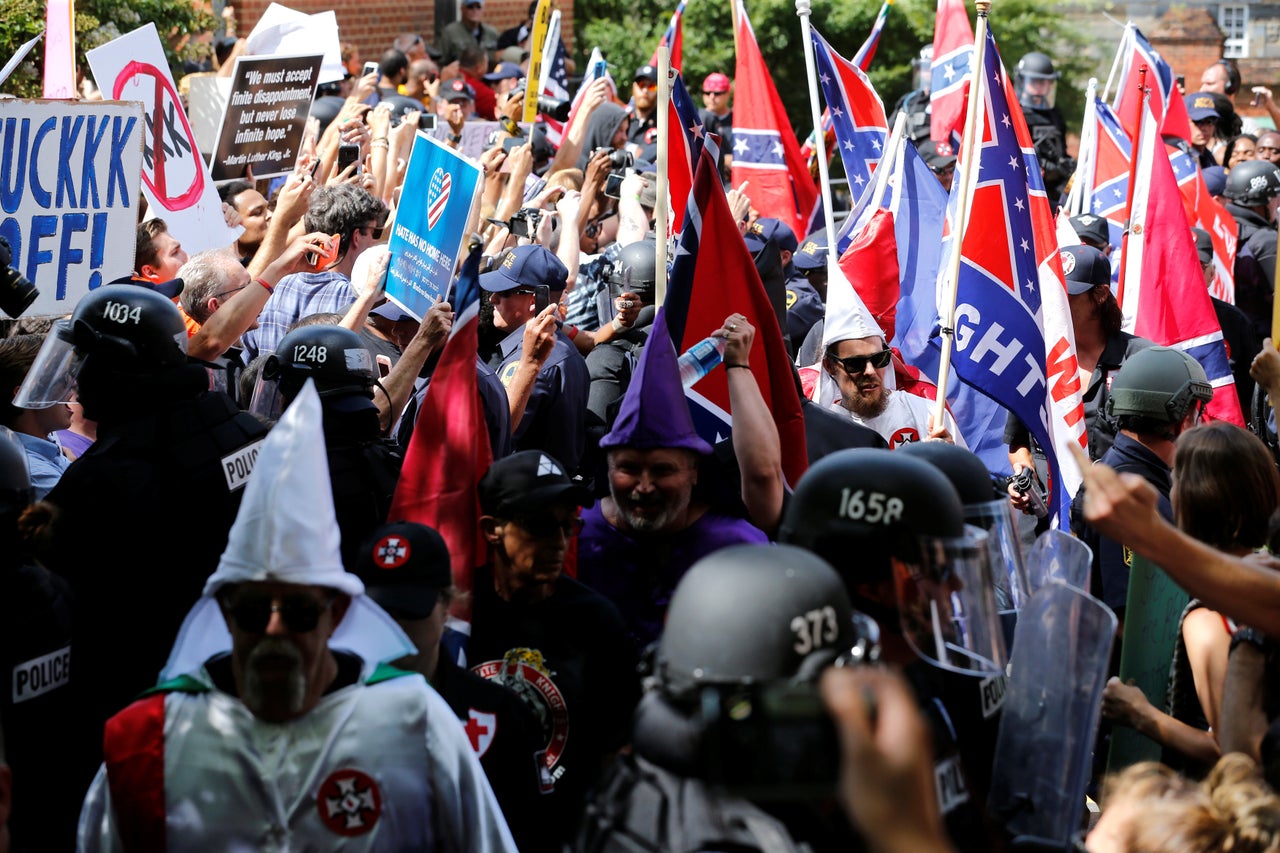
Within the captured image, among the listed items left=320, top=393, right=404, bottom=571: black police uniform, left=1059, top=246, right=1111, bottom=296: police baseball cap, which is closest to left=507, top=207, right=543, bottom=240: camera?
left=1059, top=246, right=1111, bottom=296: police baseball cap

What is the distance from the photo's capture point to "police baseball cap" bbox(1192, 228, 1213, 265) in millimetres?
10328

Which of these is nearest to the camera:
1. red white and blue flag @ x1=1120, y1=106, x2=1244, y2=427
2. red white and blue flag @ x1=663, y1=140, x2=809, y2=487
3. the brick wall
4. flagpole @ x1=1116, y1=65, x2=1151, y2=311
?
red white and blue flag @ x1=663, y1=140, x2=809, y2=487

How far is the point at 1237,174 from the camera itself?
12156 millimetres

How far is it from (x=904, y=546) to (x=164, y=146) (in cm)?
561

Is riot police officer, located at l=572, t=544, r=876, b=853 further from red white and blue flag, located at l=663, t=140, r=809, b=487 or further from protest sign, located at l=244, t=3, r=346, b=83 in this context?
protest sign, located at l=244, t=3, r=346, b=83

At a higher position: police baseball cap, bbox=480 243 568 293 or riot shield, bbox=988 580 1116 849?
riot shield, bbox=988 580 1116 849

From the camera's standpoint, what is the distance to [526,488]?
4.13 metres

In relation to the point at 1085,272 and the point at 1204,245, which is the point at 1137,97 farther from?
the point at 1085,272

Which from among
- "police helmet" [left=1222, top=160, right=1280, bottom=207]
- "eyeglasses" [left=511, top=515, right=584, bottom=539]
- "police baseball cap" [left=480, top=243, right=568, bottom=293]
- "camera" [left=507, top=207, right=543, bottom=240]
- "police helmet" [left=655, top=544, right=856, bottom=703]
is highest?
"police helmet" [left=655, top=544, right=856, bottom=703]

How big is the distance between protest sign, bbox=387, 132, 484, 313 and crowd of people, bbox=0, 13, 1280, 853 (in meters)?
0.18

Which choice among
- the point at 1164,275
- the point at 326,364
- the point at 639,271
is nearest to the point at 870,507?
the point at 326,364

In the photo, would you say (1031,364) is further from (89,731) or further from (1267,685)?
(89,731)

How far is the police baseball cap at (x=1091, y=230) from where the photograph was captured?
9594mm

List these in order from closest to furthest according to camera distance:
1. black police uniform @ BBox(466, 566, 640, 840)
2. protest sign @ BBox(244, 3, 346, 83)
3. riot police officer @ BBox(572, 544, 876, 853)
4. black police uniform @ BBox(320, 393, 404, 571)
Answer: riot police officer @ BBox(572, 544, 876, 853)
black police uniform @ BBox(466, 566, 640, 840)
black police uniform @ BBox(320, 393, 404, 571)
protest sign @ BBox(244, 3, 346, 83)
